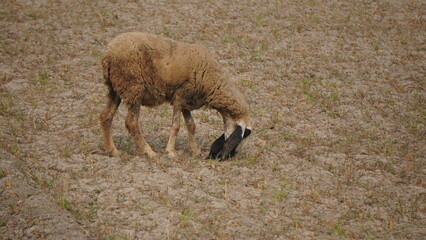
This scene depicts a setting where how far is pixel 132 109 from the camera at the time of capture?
8.45m

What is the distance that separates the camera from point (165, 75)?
8.44 m

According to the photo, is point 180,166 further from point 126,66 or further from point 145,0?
point 145,0

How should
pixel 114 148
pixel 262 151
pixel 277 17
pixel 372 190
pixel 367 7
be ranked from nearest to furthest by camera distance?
pixel 372 190
pixel 114 148
pixel 262 151
pixel 277 17
pixel 367 7

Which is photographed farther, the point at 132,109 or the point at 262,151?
the point at 262,151

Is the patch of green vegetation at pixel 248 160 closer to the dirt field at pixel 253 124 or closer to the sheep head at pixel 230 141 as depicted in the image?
the dirt field at pixel 253 124

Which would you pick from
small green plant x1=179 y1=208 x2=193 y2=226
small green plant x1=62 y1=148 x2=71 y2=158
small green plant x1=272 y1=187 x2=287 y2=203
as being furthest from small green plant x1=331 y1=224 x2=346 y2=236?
small green plant x1=62 y1=148 x2=71 y2=158

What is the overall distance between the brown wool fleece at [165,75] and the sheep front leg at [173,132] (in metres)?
0.16

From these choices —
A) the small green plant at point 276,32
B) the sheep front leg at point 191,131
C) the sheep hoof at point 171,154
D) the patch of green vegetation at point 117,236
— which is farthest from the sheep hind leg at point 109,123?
the small green plant at point 276,32

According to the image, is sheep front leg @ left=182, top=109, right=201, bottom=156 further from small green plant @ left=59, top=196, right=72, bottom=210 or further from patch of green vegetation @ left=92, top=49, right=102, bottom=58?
patch of green vegetation @ left=92, top=49, right=102, bottom=58

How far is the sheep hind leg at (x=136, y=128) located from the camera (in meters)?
8.46

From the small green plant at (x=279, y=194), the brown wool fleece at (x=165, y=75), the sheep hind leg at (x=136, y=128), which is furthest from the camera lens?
the sheep hind leg at (x=136, y=128)

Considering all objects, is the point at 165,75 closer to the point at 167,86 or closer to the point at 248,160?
the point at 167,86

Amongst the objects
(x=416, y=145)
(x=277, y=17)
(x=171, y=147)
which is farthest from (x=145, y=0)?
(x=416, y=145)

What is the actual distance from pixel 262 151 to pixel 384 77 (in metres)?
5.29
